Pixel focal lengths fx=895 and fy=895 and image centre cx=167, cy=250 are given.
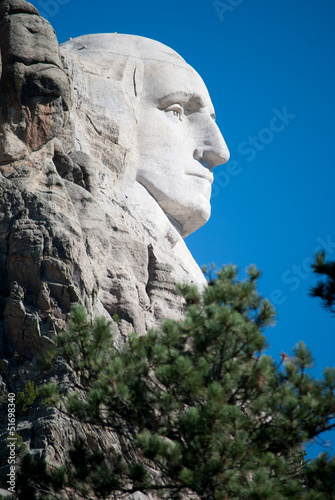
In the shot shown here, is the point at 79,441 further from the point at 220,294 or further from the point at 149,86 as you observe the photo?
the point at 149,86

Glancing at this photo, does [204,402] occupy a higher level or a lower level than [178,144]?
lower

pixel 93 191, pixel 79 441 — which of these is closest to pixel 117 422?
pixel 79 441

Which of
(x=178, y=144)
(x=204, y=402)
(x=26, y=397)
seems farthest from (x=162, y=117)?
(x=204, y=402)

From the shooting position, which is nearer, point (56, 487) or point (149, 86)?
point (56, 487)

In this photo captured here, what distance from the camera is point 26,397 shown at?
13.9 m

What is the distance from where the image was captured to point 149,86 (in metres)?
21.6

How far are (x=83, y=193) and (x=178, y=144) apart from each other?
4.78 meters

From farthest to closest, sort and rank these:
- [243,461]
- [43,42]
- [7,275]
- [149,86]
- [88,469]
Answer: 1. [149,86]
2. [43,42]
3. [7,275]
4. [88,469]
5. [243,461]

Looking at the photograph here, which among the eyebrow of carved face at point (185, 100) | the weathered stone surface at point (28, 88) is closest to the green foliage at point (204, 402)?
the weathered stone surface at point (28, 88)

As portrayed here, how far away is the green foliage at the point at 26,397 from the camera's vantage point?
1385 cm

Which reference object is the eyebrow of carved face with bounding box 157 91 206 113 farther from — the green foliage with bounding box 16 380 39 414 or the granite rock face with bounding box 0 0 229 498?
the green foliage with bounding box 16 380 39 414

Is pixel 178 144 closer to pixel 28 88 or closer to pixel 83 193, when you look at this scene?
pixel 83 193

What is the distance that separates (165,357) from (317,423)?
6.89ft

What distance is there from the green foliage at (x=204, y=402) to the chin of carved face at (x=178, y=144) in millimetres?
8978
